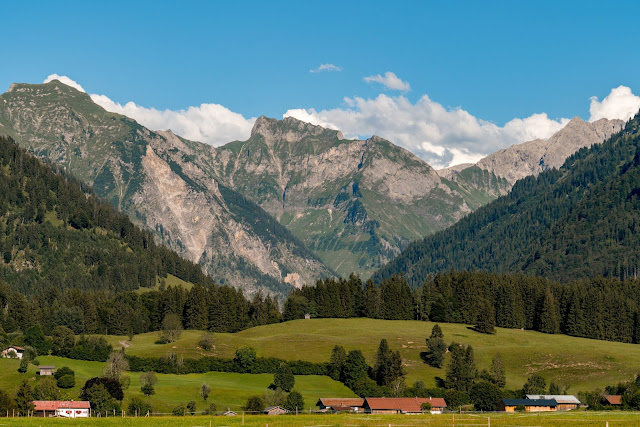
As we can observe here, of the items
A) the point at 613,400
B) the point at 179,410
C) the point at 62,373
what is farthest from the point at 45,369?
the point at 613,400

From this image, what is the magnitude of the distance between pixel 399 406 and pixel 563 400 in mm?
37431

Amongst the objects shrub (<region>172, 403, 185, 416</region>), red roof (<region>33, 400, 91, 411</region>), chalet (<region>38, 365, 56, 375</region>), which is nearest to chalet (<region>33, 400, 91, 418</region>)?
red roof (<region>33, 400, 91, 411</region>)

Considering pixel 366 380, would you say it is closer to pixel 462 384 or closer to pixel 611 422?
pixel 462 384

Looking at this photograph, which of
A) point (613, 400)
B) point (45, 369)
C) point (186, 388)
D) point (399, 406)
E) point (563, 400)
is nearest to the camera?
point (399, 406)

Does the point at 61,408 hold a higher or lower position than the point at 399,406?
higher

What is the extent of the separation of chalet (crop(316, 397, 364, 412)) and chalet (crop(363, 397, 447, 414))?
6.94 ft

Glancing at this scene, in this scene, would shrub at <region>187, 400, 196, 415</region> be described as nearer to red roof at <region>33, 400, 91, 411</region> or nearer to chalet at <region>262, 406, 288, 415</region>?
chalet at <region>262, 406, 288, 415</region>

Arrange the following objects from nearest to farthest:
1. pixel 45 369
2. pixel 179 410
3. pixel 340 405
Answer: pixel 179 410 → pixel 340 405 → pixel 45 369

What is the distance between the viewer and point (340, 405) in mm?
161500

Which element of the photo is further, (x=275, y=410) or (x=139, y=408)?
(x=275, y=410)

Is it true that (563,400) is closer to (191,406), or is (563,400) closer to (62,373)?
(191,406)

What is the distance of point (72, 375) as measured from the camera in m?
172

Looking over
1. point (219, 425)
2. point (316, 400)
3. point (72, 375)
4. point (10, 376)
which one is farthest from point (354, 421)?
point (10, 376)

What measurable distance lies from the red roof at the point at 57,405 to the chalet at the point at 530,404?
3109 inches
